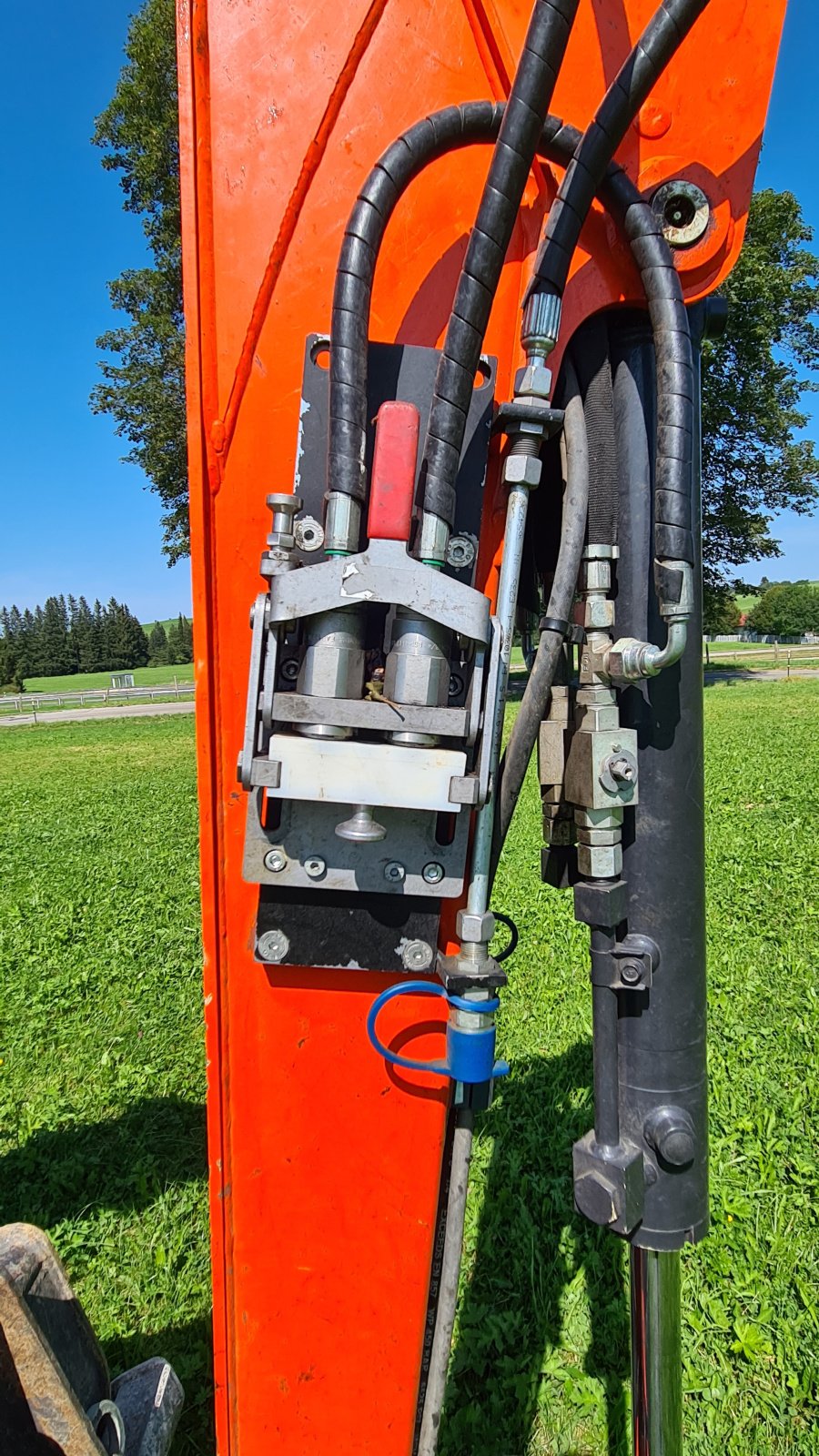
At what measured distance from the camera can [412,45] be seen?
876mm

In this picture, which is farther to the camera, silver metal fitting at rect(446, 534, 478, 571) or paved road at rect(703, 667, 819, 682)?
paved road at rect(703, 667, 819, 682)

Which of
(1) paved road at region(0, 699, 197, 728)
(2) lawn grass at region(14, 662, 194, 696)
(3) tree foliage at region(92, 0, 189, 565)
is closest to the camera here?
(3) tree foliage at region(92, 0, 189, 565)

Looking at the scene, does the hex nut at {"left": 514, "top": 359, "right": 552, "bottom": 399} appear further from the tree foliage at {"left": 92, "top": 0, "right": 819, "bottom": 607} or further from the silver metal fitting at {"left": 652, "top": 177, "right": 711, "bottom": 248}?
the tree foliage at {"left": 92, "top": 0, "right": 819, "bottom": 607}

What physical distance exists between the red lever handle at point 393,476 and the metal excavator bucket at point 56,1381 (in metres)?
0.83

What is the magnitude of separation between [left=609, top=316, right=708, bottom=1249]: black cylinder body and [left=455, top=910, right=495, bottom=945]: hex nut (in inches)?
9.5

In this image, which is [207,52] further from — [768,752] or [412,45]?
[768,752]

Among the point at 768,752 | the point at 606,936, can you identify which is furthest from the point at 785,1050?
the point at 768,752

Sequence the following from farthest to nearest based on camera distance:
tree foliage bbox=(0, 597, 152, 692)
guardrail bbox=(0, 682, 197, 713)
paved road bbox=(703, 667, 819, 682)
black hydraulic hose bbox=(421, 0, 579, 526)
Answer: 1. tree foliage bbox=(0, 597, 152, 692)
2. guardrail bbox=(0, 682, 197, 713)
3. paved road bbox=(703, 667, 819, 682)
4. black hydraulic hose bbox=(421, 0, 579, 526)

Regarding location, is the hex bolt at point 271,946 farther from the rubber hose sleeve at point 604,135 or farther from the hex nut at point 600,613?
the rubber hose sleeve at point 604,135

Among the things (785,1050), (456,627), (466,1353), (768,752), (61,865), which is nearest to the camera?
(456,627)

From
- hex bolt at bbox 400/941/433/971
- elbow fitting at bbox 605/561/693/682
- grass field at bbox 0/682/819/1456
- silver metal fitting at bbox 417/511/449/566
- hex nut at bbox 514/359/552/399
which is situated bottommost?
grass field at bbox 0/682/819/1456

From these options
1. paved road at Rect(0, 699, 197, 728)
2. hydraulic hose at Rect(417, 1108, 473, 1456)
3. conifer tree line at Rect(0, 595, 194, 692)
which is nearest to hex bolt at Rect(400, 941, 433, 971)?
hydraulic hose at Rect(417, 1108, 473, 1456)

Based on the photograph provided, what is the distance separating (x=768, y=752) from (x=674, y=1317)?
10141 millimetres

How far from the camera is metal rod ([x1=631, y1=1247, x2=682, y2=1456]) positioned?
3.30 feet
